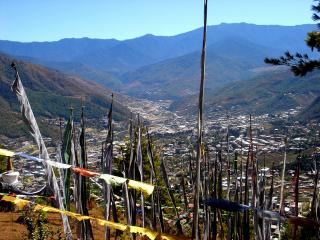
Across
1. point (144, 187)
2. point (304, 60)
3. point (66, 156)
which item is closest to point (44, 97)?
point (304, 60)

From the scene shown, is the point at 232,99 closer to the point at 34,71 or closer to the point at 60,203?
the point at 34,71

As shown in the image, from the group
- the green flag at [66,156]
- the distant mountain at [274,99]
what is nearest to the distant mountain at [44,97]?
the distant mountain at [274,99]

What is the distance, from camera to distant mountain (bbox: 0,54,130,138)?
138 meters

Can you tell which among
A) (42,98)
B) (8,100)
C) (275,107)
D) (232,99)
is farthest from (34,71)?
(275,107)

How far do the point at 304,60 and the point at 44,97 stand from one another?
524 feet

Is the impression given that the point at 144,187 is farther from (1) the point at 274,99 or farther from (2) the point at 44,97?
(1) the point at 274,99

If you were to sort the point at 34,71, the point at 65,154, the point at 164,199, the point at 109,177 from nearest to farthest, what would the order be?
the point at 109,177 < the point at 65,154 < the point at 164,199 < the point at 34,71

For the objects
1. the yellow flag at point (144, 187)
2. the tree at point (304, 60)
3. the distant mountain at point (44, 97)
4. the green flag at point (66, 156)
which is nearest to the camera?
the yellow flag at point (144, 187)

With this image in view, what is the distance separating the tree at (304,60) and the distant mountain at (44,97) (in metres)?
111

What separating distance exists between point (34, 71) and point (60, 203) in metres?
191

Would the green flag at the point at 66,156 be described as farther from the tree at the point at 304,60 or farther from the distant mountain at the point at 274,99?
the distant mountain at the point at 274,99

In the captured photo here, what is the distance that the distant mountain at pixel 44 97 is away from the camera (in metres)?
138

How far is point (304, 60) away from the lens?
11.2 meters

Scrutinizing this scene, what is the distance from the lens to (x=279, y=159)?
65.9 m
